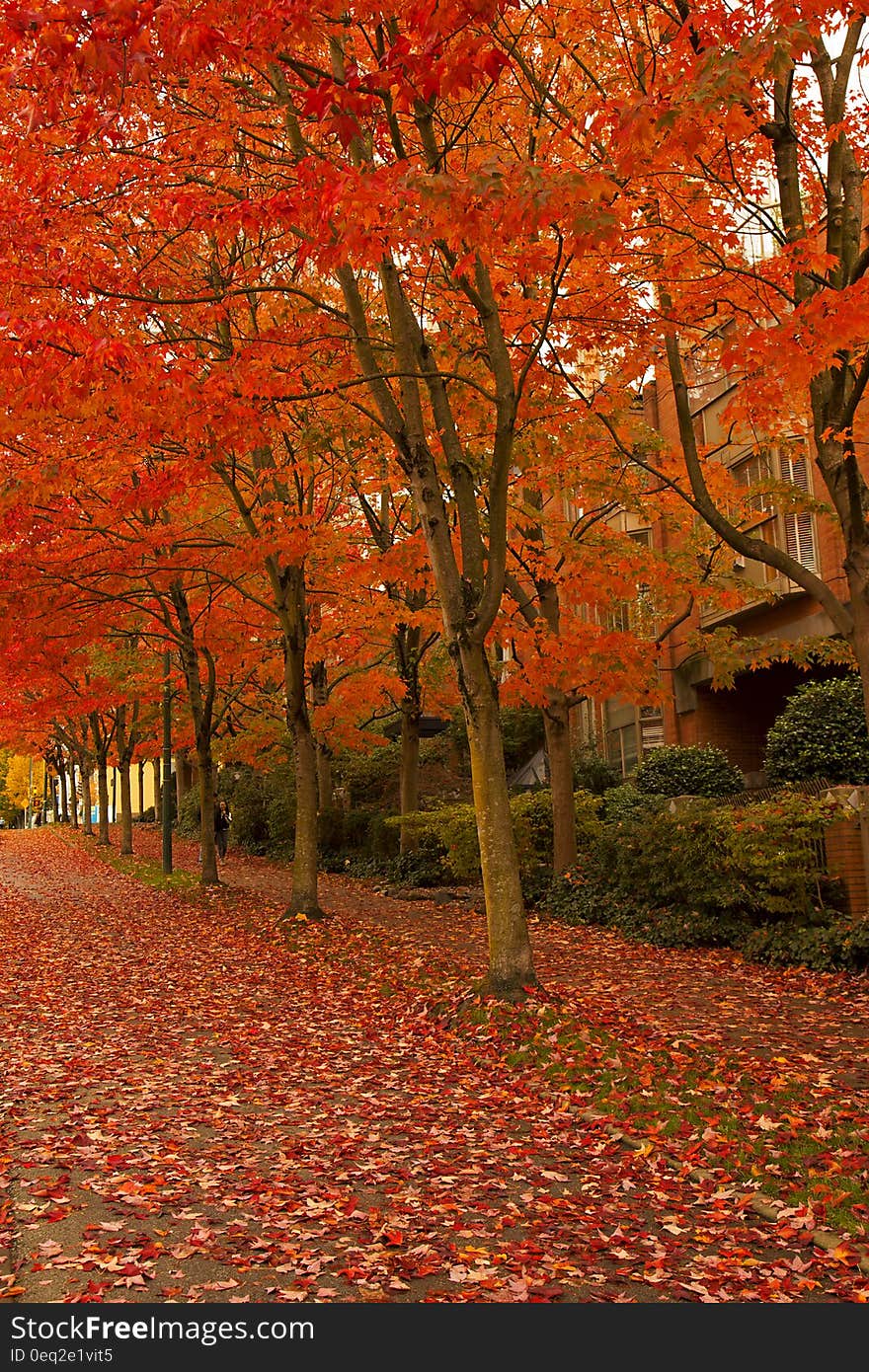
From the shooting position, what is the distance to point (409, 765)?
23578 millimetres

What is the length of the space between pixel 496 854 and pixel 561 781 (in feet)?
26.2

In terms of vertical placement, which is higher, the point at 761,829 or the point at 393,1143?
the point at 761,829

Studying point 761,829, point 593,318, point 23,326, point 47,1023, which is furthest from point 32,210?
point 761,829

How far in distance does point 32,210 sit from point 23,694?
22.0 meters

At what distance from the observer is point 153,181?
453 inches

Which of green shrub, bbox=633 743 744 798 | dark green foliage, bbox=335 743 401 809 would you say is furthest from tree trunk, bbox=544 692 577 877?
dark green foliage, bbox=335 743 401 809

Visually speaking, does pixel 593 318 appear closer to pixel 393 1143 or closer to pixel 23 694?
pixel 393 1143

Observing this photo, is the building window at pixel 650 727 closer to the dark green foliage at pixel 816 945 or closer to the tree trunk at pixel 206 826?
the tree trunk at pixel 206 826

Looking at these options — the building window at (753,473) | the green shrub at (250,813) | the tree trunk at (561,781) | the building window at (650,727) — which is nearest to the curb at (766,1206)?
the tree trunk at (561,781)

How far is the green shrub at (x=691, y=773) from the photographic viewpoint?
892 inches

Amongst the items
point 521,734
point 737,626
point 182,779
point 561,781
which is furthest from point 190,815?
point 561,781

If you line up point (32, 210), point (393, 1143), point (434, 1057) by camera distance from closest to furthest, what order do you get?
point (393, 1143) < point (434, 1057) < point (32, 210)

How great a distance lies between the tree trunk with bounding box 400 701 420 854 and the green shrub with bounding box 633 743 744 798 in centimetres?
477

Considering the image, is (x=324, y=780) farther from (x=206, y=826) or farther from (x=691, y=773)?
(x=691, y=773)
